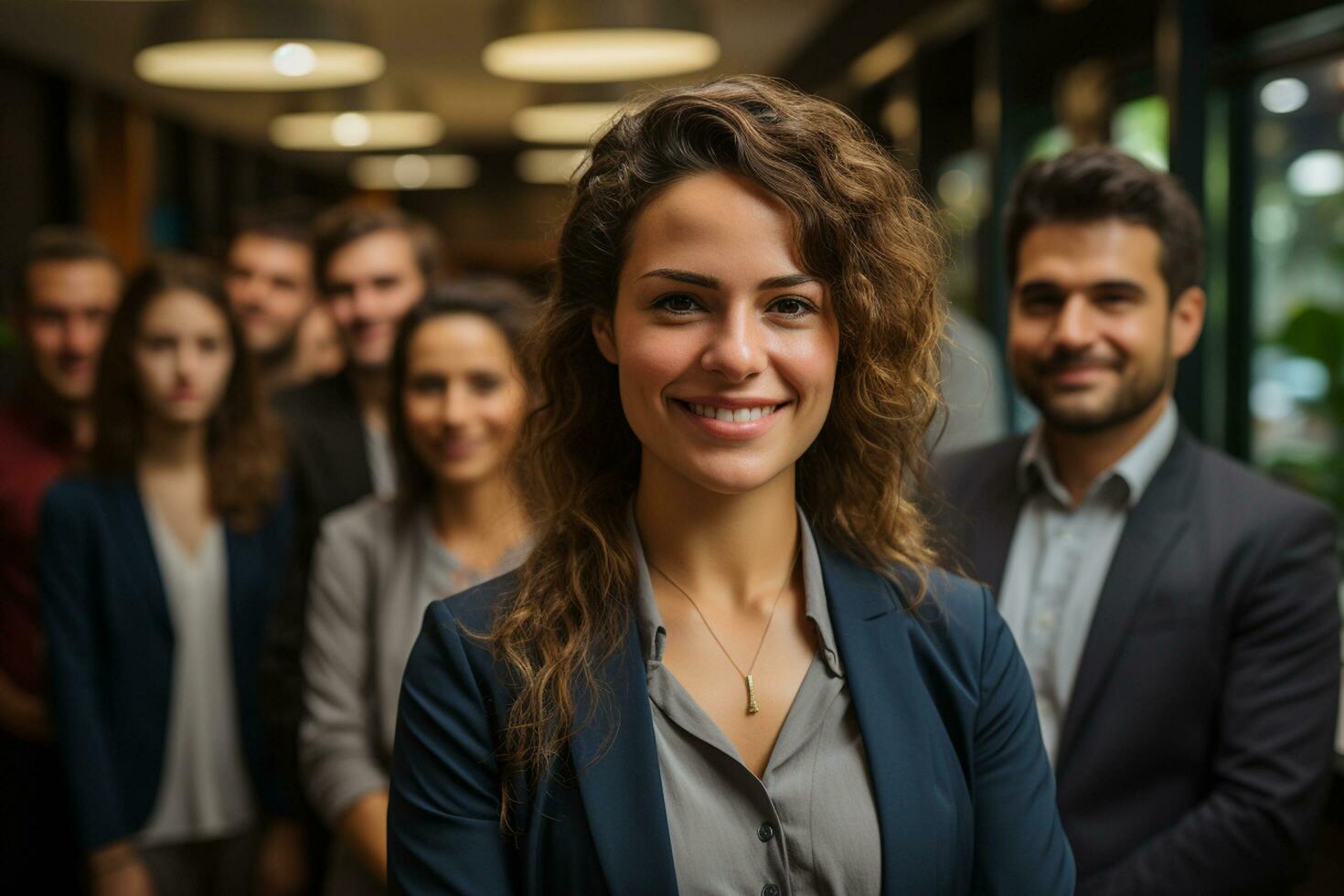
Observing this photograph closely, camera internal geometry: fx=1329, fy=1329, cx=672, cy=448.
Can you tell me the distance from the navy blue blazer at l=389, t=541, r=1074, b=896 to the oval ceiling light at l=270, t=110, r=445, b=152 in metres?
5.59

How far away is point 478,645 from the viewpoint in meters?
1.42

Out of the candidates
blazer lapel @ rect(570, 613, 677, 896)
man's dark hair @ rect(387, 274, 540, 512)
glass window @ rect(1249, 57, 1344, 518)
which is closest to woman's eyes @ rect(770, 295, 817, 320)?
blazer lapel @ rect(570, 613, 677, 896)

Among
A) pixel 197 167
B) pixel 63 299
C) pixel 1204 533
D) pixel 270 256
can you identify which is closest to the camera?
pixel 1204 533

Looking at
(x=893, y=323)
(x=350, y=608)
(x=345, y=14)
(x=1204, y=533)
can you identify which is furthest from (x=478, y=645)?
(x=345, y=14)

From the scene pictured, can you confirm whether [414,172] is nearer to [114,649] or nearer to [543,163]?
[543,163]

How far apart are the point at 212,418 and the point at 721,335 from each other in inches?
84.4

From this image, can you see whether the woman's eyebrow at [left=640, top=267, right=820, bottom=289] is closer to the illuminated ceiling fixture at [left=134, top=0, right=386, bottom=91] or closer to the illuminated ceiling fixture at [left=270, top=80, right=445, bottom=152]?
the illuminated ceiling fixture at [left=134, top=0, right=386, bottom=91]

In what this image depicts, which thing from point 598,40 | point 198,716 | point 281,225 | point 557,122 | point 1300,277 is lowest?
point 198,716

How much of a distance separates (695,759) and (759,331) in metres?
0.46

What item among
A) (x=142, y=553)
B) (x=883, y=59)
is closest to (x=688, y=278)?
(x=142, y=553)

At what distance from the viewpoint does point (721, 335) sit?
54.3 inches

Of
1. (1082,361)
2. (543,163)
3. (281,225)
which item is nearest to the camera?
(1082,361)

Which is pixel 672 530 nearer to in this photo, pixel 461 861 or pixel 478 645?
pixel 478 645

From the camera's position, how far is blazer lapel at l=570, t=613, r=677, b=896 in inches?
52.4
